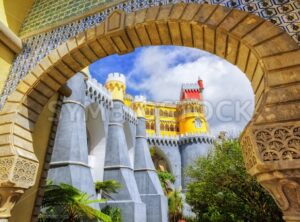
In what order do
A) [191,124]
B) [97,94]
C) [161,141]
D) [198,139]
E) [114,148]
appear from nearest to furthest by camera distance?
[97,94]
[114,148]
[198,139]
[161,141]
[191,124]

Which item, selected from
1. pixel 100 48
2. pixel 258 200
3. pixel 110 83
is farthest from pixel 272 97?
pixel 110 83

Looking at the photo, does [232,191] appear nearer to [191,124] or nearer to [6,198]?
[6,198]

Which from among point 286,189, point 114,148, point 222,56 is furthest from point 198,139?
point 286,189

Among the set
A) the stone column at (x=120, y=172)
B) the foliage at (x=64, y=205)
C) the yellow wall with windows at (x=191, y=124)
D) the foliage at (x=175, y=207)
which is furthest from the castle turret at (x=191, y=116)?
the foliage at (x=64, y=205)

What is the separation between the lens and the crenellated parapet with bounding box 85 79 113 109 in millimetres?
17078

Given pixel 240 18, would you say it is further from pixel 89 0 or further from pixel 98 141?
pixel 98 141

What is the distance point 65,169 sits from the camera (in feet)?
39.6

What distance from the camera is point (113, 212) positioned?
14.8 m

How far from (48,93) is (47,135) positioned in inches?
38.4

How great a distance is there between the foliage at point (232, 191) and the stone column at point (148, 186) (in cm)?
635

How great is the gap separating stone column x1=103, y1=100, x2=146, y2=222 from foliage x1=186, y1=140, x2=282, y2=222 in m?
4.69

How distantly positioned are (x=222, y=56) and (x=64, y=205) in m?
8.96

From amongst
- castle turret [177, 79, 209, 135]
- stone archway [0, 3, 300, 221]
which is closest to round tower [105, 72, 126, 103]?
castle turret [177, 79, 209, 135]

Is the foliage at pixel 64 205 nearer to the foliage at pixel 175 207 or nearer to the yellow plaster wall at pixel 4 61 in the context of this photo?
the yellow plaster wall at pixel 4 61
